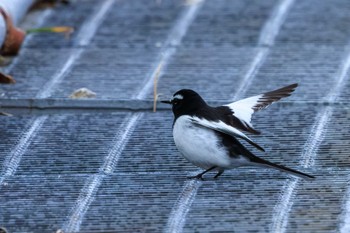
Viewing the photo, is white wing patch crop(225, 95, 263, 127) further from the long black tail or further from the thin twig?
the thin twig

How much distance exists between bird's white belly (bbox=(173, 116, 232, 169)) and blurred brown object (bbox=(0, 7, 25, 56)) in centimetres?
243

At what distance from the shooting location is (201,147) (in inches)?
222

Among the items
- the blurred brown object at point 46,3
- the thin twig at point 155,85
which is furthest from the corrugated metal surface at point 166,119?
the blurred brown object at point 46,3

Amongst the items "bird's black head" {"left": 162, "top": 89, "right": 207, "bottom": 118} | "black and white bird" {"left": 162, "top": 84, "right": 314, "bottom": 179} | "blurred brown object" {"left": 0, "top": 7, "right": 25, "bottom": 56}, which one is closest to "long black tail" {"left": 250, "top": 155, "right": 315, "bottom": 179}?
"black and white bird" {"left": 162, "top": 84, "right": 314, "bottom": 179}

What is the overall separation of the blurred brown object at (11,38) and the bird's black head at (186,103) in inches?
84.2

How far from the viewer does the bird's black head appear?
5863mm

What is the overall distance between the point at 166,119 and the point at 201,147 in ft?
3.56

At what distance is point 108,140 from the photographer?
6301 mm

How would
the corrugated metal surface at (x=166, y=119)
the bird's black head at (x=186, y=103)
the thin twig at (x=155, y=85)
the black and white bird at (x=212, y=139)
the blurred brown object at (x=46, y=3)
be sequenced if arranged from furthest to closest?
the blurred brown object at (x=46, y=3) → the thin twig at (x=155, y=85) → the bird's black head at (x=186, y=103) → the black and white bird at (x=212, y=139) → the corrugated metal surface at (x=166, y=119)

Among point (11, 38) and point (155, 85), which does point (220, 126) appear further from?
point (11, 38)

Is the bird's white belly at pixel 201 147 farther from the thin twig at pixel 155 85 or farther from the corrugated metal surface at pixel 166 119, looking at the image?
the thin twig at pixel 155 85

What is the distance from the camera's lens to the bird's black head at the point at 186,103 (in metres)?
5.86

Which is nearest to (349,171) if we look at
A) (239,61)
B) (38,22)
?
(239,61)

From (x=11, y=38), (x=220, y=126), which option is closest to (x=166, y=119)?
(x=220, y=126)
